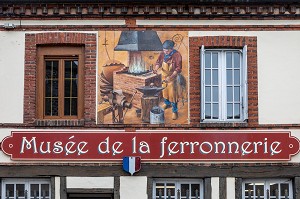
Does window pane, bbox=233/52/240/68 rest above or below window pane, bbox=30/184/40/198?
above

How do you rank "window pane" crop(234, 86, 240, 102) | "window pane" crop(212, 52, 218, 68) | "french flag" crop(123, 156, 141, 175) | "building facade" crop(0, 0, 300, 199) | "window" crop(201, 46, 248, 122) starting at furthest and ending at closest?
"window pane" crop(212, 52, 218, 68)
"window pane" crop(234, 86, 240, 102)
"window" crop(201, 46, 248, 122)
"building facade" crop(0, 0, 300, 199)
"french flag" crop(123, 156, 141, 175)

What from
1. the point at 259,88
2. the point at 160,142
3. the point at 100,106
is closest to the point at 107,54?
the point at 100,106

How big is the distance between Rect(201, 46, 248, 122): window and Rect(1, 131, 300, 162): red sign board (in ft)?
1.72

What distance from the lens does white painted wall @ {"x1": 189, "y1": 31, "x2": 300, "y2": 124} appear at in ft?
A: 57.4

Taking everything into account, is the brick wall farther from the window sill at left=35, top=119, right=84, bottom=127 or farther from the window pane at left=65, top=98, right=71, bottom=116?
the window pane at left=65, top=98, right=71, bottom=116

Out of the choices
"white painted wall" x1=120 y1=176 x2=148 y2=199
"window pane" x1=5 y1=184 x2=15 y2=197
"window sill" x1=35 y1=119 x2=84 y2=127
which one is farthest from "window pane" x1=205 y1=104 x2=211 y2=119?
"window pane" x1=5 y1=184 x2=15 y2=197

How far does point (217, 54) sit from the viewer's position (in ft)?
58.6

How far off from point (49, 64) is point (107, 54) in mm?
1313

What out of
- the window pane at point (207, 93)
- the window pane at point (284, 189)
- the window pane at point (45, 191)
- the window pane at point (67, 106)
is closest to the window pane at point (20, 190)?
the window pane at point (45, 191)

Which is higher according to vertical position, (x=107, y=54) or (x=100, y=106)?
(x=107, y=54)

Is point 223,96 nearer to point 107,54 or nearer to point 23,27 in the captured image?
point 107,54

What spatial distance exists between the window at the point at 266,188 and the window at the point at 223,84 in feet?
4.68

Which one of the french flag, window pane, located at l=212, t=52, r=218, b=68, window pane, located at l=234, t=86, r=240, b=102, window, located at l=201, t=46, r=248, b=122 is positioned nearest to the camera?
the french flag

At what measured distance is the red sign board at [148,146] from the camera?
17.4 m
